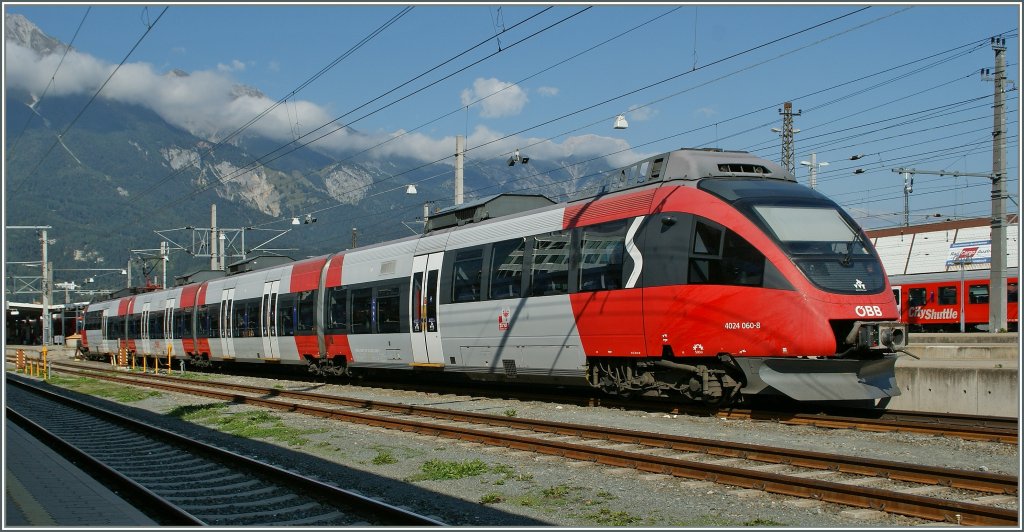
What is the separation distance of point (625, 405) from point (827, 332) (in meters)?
4.59

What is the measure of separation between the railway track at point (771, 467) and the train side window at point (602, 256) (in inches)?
110

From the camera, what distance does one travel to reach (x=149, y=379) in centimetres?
3284

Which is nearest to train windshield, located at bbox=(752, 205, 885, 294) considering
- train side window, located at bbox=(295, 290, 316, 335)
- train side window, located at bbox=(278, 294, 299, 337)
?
train side window, located at bbox=(295, 290, 316, 335)

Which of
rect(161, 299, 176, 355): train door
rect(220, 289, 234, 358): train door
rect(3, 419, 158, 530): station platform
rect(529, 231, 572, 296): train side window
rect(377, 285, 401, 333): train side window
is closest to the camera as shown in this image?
rect(3, 419, 158, 530): station platform

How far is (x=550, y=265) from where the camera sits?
16938 mm

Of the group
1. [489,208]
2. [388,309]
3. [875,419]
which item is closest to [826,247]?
[875,419]

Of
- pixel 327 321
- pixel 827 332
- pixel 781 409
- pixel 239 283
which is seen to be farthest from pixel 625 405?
pixel 239 283

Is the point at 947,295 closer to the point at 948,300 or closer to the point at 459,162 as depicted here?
the point at 948,300

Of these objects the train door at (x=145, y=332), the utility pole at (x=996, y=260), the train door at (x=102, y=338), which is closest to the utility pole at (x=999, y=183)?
the utility pole at (x=996, y=260)

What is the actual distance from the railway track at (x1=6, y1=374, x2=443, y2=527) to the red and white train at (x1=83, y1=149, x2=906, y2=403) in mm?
6399

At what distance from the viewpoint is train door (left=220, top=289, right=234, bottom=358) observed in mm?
33906

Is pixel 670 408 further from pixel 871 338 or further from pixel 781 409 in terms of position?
pixel 871 338

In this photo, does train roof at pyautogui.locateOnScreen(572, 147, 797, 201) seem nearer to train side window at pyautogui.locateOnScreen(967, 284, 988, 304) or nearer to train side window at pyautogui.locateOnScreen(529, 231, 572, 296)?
train side window at pyautogui.locateOnScreen(529, 231, 572, 296)

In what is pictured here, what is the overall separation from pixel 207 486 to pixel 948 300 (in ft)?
124
